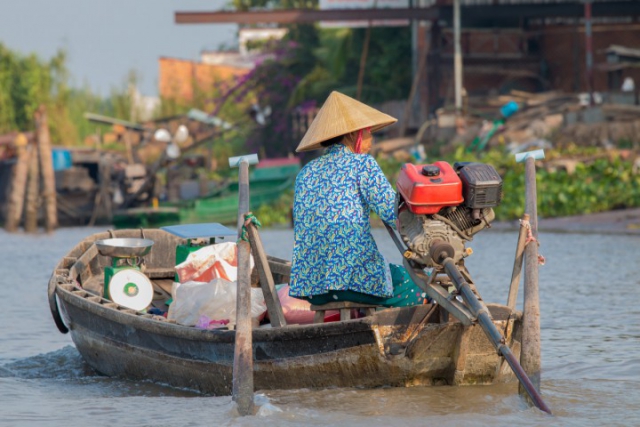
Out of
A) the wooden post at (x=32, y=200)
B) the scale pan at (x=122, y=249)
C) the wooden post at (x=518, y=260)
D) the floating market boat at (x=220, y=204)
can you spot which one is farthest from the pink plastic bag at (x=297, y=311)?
the wooden post at (x=32, y=200)

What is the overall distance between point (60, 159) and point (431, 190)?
23.4m

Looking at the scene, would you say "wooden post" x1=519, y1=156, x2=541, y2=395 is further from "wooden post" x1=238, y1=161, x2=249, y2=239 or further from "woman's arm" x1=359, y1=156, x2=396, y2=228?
"wooden post" x1=238, y1=161, x2=249, y2=239

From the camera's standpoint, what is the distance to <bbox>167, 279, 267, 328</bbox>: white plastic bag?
6.56m

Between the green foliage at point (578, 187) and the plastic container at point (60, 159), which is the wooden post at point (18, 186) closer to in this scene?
the plastic container at point (60, 159)

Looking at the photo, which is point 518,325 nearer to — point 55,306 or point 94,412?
point 94,412

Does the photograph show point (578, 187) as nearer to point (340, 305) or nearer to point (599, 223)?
point (599, 223)

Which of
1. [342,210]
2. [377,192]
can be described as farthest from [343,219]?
[377,192]

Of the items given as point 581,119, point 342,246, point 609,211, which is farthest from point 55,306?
point 581,119

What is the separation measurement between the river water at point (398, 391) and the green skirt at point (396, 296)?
0.46 m

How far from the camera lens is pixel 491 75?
955 inches

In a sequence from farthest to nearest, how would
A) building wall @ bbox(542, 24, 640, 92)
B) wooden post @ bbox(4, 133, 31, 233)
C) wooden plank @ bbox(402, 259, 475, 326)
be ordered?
wooden post @ bbox(4, 133, 31, 233), building wall @ bbox(542, 24, 640, 92), wooden plank @ bbox(402, 259, 475, 326)

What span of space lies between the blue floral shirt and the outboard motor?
16 cm

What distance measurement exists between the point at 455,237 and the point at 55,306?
3.62 m

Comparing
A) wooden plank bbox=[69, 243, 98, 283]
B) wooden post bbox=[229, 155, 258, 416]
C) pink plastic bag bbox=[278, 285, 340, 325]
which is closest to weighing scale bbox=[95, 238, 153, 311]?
wooden plank bbox=[69, 243, 98, 283]
